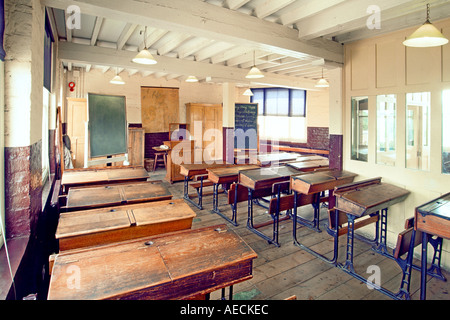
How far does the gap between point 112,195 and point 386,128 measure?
3.60 m

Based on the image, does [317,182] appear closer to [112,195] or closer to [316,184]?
[316,184]

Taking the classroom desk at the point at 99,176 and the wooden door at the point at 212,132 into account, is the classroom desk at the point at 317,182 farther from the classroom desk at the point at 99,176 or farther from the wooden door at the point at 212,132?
the wooden door at the point at 212,132

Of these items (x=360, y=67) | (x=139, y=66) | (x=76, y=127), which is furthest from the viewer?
(x=76, y=127)

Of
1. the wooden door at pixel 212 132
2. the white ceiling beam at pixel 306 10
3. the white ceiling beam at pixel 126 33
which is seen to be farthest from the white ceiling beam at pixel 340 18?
the wooden door at pixel 212 132

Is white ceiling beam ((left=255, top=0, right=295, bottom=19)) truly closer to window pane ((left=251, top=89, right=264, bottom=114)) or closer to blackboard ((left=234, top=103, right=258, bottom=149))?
blackboard ((left=234, top=103, right=258, bottom=149))

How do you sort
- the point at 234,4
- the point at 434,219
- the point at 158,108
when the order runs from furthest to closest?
the point at 158,108 < the point at 234,4 < the point at 434,219

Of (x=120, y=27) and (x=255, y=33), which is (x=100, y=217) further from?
(x=120, y=27)

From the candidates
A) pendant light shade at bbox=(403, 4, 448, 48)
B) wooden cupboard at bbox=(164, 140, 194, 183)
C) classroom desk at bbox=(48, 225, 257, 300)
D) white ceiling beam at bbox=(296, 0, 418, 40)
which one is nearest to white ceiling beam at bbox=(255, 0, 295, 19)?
white ceiling beam at bbox=(296, 0, 418, 40)

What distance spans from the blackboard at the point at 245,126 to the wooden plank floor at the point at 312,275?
5097 mm

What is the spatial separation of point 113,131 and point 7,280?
13.0ft

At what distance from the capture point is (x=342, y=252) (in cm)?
345

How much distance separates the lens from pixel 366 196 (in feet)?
9.95

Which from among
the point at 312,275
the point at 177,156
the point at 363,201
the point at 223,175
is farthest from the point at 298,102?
the point at 312,275

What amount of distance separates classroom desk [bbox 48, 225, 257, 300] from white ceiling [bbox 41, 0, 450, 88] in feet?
7.27
